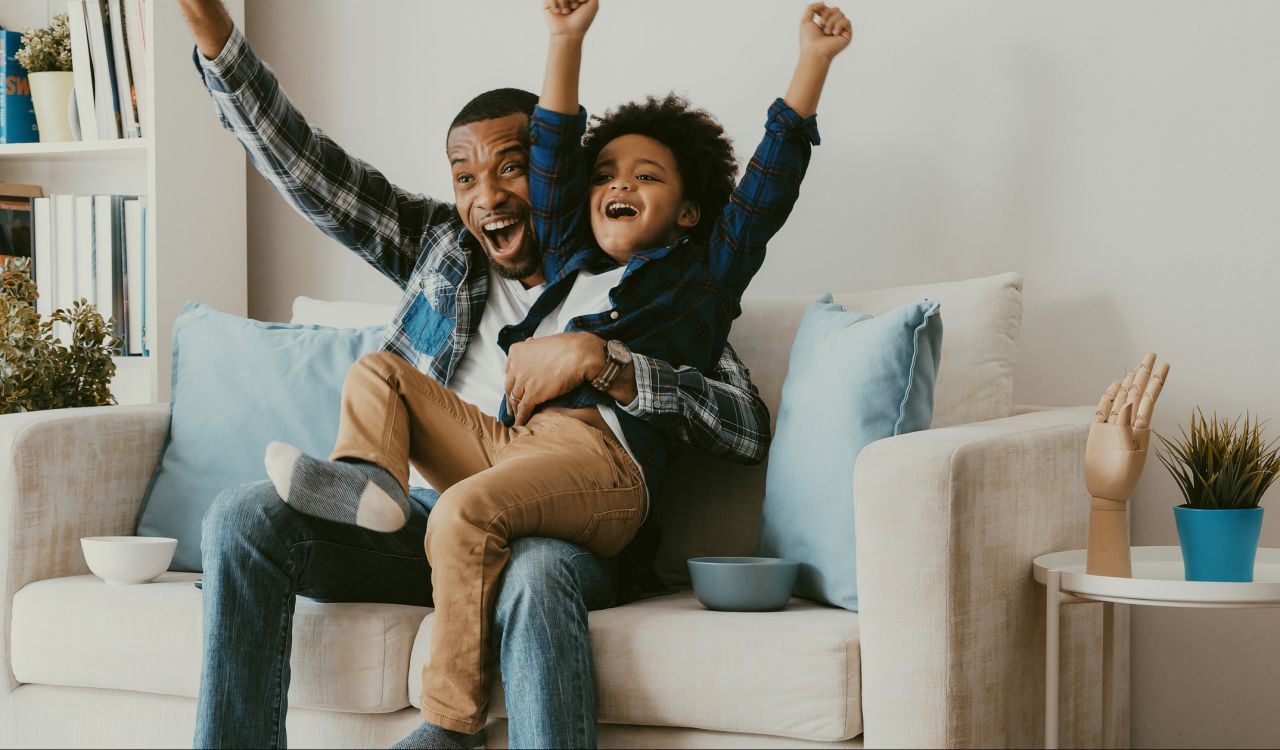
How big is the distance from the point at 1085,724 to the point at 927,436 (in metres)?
0.59

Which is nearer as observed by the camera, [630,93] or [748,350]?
[748,350]

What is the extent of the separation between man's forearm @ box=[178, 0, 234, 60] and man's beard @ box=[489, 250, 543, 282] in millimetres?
509

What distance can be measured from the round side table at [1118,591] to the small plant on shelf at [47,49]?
7.55 feet

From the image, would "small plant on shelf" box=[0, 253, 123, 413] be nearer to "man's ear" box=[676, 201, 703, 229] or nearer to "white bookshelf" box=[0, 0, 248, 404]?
"white bookshelf" box=[0, 0, 248, 404]

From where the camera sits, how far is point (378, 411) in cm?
152

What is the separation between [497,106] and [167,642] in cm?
92

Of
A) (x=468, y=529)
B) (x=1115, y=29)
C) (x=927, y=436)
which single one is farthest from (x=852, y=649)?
(x=1115, y=29)

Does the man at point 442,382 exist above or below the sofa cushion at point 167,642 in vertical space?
above

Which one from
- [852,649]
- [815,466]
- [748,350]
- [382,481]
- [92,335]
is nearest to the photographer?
[852,649]

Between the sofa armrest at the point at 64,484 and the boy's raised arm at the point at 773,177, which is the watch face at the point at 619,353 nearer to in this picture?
the boy's raised arm at the point at 773,177

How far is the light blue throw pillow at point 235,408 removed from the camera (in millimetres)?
1934

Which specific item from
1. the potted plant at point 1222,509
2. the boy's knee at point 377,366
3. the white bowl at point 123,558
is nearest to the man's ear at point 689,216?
the boy's knee at point 377,366

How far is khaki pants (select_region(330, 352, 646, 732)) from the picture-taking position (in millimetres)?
1396

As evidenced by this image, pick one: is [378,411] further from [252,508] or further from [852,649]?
[852,649]
